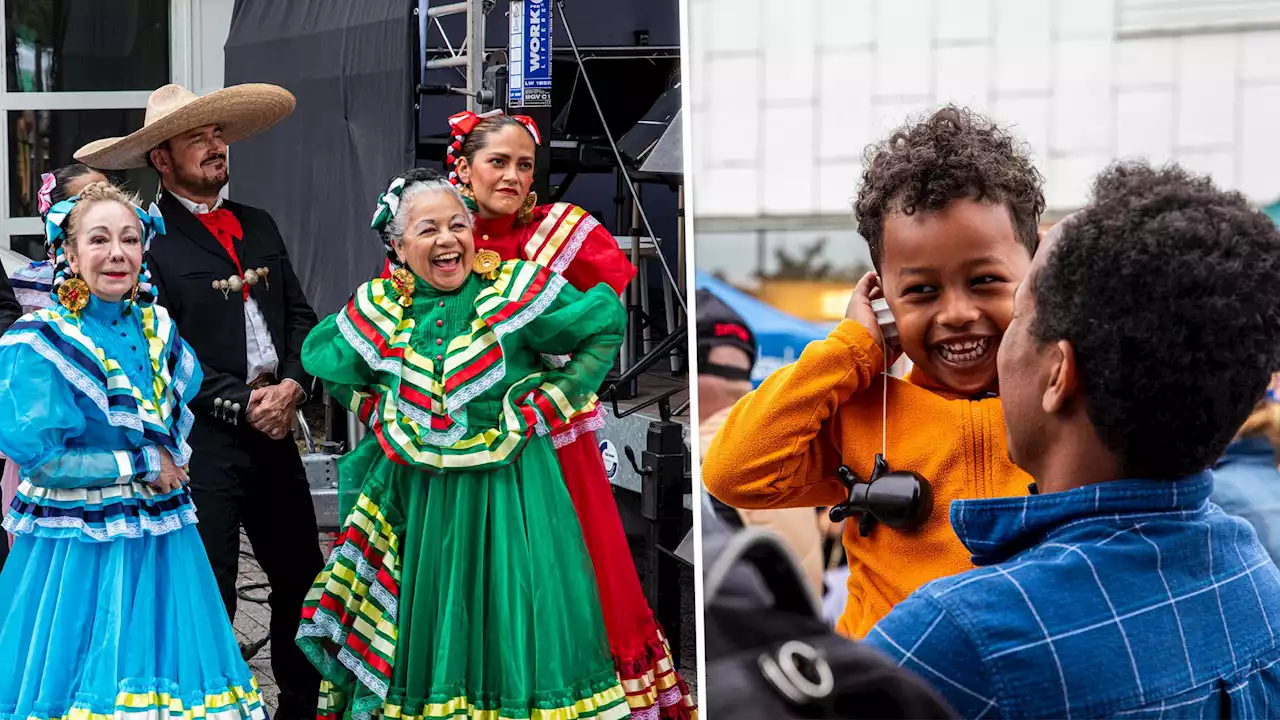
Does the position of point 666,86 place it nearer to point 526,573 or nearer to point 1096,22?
point 526,573

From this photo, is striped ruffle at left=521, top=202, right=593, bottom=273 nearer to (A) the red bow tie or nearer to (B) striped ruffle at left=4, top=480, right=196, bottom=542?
(A) the red bow tie

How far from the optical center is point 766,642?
5.44 feet

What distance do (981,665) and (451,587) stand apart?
1894 millimetres

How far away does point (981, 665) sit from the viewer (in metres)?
1.17

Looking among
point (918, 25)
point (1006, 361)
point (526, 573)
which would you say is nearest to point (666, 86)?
point (526, 573)

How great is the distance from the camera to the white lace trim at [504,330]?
2906mm

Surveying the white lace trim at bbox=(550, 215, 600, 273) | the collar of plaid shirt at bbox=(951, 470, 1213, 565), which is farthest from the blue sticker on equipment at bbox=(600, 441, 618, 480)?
the collar of plaid shirt at bbox=(951, 470, 1213, 565)

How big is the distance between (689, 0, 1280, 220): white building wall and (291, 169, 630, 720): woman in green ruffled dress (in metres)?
1.35

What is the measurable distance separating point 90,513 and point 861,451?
2.06 m

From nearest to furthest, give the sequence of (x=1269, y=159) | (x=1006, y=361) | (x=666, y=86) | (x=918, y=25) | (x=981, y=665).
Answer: (x=981, y=665), (x=1006, y=361), (x=1269, y=159), (x=918, y=25), (x=666, y=86)

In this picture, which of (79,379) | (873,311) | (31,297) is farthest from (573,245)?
(873,311)

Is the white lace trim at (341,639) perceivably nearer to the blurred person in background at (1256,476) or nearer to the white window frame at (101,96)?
the blurred person in background at (1256,476)

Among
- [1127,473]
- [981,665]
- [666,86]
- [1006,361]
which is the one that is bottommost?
[981,665]

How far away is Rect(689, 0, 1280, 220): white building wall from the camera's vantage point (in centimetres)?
150
